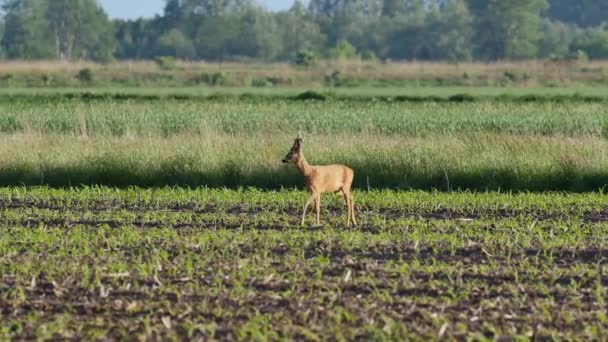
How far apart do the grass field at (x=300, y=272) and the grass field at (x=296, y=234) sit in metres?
0.03

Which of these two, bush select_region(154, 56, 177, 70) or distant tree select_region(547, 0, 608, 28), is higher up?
bush select_region(154, 56, 177, 70)

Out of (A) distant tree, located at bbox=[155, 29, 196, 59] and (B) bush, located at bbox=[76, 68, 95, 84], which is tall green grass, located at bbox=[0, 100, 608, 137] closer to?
(B) bush, located at bbox=[76, 68, 95, 84]

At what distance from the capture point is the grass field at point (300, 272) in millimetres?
9672

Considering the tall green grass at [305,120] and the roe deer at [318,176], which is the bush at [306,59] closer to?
the tall green grass at [305,120]

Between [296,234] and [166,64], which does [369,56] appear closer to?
[166,64]

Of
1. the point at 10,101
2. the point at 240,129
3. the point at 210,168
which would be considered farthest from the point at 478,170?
the point at 10,101

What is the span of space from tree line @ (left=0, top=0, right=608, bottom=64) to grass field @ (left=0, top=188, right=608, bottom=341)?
8803 cm

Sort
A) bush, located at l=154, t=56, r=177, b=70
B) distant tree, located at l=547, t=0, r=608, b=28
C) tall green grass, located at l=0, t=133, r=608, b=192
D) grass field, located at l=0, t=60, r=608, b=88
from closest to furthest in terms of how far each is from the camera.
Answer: tall green grass, located at l=0, t=133, r=608, b=192
grass field, located at l=0, t=60, r=608, b=88
bush, located at l=154, t=56, r=177, b=70
distant tree, located at l=547, t=0, r=608, b=28

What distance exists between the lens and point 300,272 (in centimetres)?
1162

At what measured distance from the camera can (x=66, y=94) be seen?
162 feet

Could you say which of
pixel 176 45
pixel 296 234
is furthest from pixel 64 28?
pixel 296 234

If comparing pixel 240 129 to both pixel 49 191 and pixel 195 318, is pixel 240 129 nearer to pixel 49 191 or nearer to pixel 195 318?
pixel 49 191

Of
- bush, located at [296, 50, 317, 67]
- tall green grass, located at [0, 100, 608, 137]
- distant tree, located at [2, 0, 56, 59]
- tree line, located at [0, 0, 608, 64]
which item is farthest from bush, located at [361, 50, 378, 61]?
tall green grass, located at [0, 100, 608, 137]

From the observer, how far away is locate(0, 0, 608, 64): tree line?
114 m
